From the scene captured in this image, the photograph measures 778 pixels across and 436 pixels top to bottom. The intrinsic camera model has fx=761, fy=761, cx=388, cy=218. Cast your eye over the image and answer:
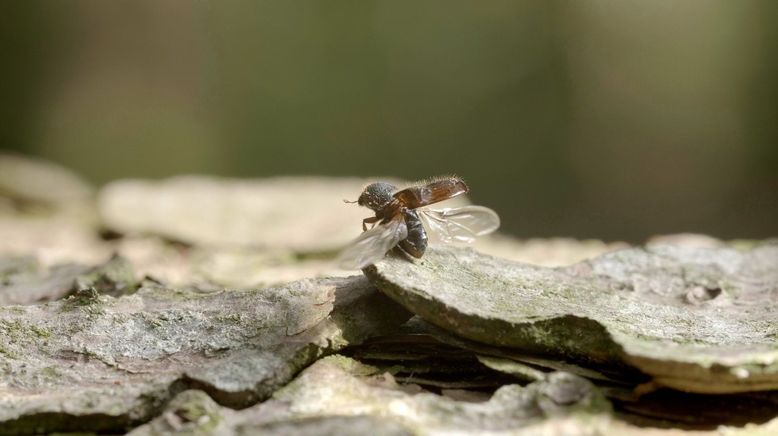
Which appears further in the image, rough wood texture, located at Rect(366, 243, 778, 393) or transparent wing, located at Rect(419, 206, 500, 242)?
transparent wing, located at Rect(419, 206, 500, 242)

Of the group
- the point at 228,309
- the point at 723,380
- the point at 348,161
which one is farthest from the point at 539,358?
the point at 348,161

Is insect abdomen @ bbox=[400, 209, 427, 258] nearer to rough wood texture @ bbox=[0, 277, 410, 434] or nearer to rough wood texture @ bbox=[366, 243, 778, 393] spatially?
rough wood texture @ bbox=[366, 243, 778, 393]

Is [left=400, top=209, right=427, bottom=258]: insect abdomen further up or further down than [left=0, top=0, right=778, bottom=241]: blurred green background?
further down

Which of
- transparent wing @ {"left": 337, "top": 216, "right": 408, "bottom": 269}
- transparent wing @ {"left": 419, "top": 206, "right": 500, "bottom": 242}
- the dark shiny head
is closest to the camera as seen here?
transparent wing @ {"left": 337, "top": 216, "right": 408, "bottom": 269}

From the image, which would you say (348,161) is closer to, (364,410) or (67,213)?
(67,213)

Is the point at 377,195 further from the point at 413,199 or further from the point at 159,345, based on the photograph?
the point at 159,345

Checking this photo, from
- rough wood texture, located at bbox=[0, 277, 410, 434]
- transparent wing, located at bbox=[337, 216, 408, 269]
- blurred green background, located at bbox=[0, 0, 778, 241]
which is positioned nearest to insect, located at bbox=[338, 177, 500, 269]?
transparent wing, located at bbox=[337, 216, 408, 269]

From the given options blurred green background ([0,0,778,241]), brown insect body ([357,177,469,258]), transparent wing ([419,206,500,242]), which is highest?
blurred green background ([0,0,778,241])

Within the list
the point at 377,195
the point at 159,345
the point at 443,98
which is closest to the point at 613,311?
the point at 377,195
